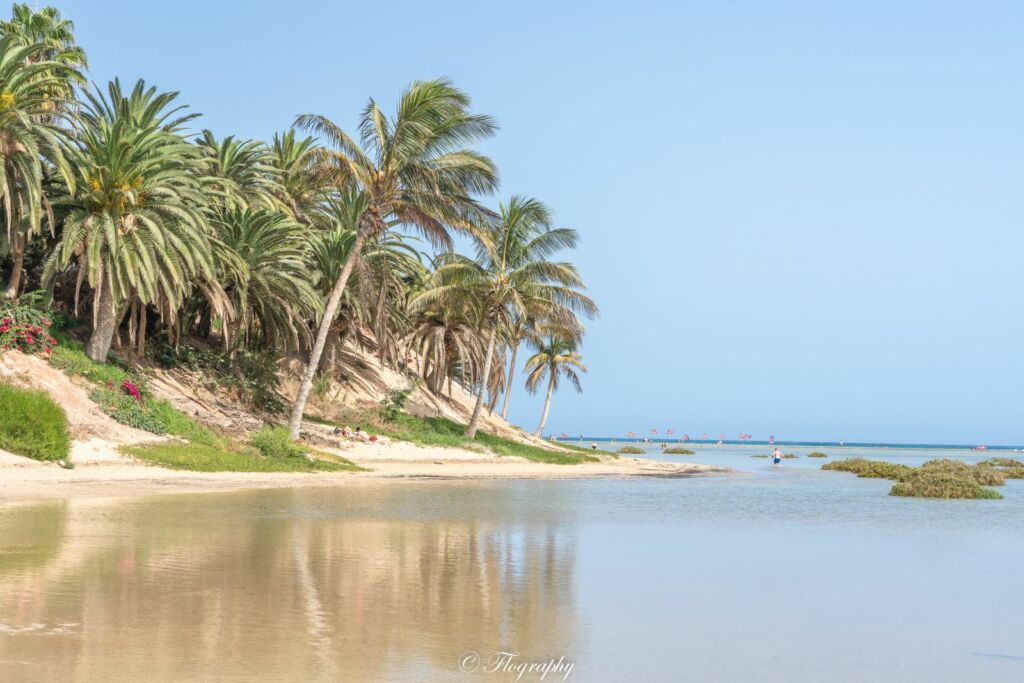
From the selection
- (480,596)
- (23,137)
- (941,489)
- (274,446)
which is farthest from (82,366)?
(941,489)

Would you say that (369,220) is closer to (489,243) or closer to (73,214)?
(489,243)

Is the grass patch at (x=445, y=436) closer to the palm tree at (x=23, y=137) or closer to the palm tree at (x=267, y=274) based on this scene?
the palm tree at (x=267, y=274)

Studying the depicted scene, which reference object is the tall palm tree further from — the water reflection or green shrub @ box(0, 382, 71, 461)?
the water reflection

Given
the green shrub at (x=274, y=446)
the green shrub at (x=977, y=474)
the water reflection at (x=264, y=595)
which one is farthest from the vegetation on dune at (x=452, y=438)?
the water reflection at (x=264, y=595)

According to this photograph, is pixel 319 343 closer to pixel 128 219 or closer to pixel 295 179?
pixel 128 219

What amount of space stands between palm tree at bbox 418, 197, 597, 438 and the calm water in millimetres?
24431

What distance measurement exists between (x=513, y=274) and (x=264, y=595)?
33.1 m

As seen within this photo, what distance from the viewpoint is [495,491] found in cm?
2269

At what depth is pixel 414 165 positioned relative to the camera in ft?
101

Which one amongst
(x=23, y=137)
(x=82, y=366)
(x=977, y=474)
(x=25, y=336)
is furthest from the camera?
(x=977, y=474)

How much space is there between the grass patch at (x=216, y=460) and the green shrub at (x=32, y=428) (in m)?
1.93

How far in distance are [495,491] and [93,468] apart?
9.05 metres

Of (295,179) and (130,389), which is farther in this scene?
(295,179)

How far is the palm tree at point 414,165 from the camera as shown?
100ft
